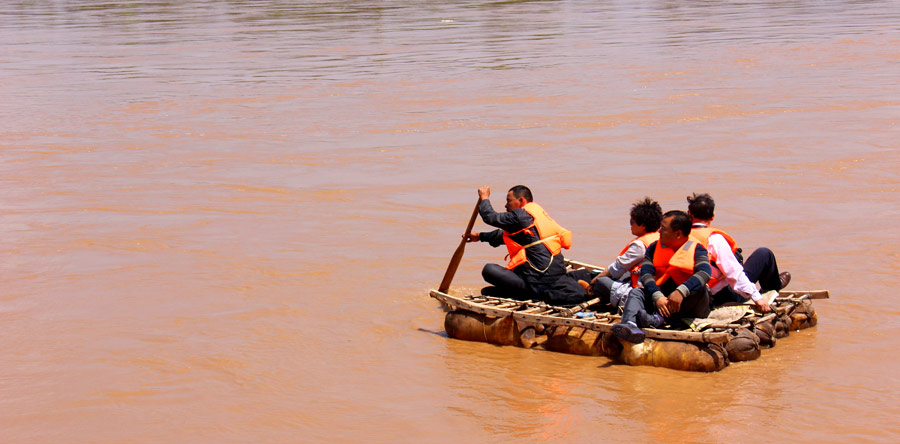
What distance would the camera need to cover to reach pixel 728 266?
715 cm

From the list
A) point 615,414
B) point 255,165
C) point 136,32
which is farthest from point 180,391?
point 136,32

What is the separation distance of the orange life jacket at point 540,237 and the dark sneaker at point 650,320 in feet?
3.24

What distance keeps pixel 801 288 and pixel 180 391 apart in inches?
199

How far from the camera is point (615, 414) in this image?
6.57 meters

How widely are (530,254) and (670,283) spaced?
1.09 metres

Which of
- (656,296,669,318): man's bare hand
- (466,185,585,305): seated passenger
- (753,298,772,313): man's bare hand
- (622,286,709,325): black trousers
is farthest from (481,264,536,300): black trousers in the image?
(753,298,772,313): man's bare hand

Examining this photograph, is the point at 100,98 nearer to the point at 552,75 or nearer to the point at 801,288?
the point at 552,75

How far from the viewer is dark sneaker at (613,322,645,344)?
22.5 feet

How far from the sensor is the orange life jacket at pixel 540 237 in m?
7.71

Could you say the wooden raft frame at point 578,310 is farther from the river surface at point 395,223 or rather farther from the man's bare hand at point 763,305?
the river surface at point 395,223

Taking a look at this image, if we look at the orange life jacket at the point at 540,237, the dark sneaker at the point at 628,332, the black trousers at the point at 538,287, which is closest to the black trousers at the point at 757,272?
the dark sneaker at the point at 628,332

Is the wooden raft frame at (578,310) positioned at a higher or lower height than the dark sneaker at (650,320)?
lower

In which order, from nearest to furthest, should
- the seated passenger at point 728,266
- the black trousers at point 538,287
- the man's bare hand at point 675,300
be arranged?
the man's bare hand at point 675,300, the seated passenger at point 728,266, the black trousers at point 538,287

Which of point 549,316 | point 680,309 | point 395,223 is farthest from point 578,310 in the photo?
point 395,223
